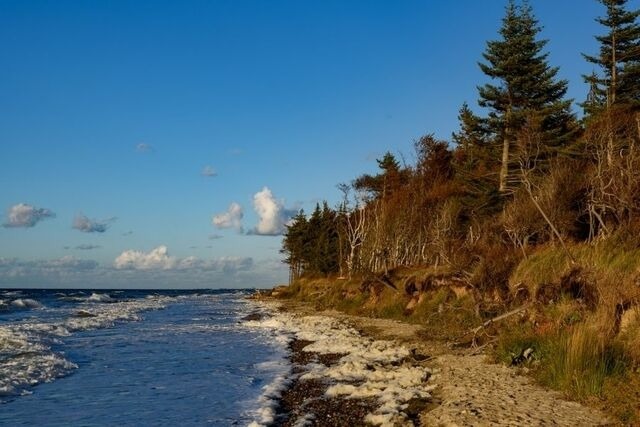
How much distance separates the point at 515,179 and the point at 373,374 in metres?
25.3

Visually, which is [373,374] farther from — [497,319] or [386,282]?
[386,282]

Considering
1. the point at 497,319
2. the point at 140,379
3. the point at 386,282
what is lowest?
the point at 140,379

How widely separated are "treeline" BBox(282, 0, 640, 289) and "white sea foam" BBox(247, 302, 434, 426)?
511 cm

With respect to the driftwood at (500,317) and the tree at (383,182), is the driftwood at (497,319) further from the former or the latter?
the tree at (383,182)

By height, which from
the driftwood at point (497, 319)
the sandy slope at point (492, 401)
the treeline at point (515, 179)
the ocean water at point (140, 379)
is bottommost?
the ocean water at point (140, 379)

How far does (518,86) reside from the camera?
131 ft

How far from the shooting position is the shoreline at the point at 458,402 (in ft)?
28.2

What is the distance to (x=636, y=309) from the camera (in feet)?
34.5

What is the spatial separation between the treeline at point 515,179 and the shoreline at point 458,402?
5.88m

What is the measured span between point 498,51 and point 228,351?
31630mm

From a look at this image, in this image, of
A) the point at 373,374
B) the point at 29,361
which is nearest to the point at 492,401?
the point at 373,374

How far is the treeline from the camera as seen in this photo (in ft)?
67.1

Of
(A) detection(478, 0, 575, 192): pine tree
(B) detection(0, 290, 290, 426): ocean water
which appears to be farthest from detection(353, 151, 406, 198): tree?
(B) detection(0, 290, 290, 426): ocean water

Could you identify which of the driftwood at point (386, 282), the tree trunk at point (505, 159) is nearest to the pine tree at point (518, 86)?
the tree trunk at point (505, 159)
